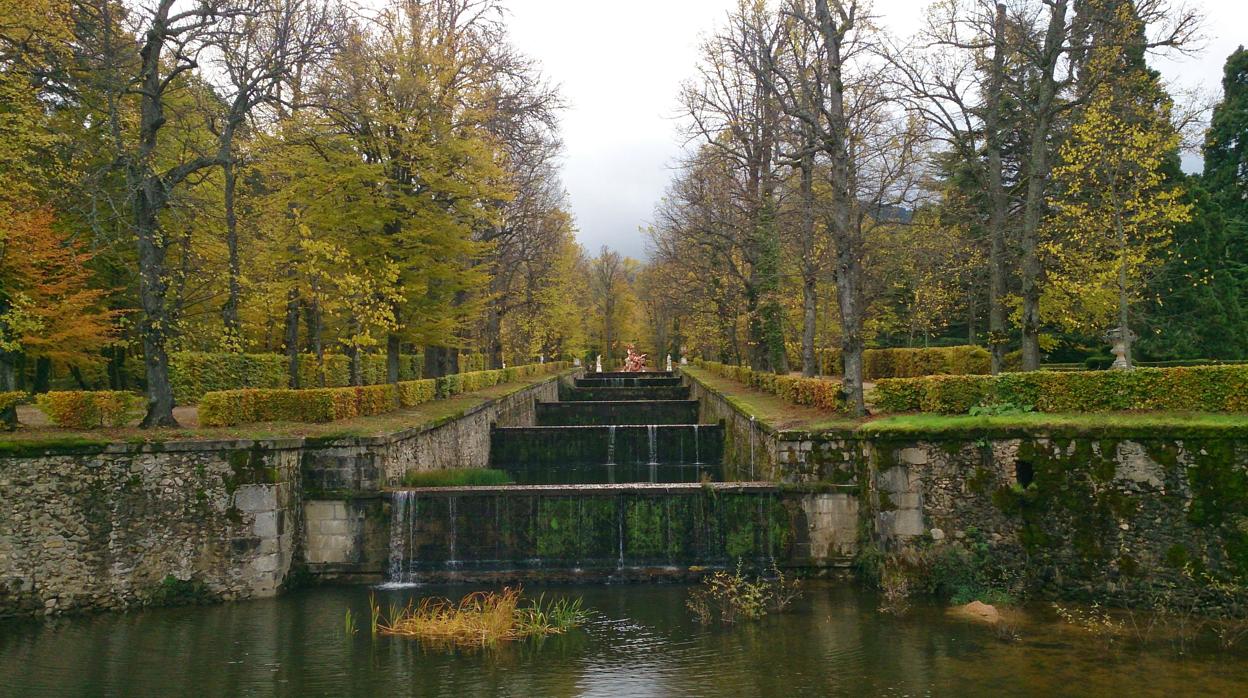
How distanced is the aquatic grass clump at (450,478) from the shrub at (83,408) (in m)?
5.77

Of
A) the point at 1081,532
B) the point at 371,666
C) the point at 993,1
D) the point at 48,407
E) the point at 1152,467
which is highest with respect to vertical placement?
the point at 993,1

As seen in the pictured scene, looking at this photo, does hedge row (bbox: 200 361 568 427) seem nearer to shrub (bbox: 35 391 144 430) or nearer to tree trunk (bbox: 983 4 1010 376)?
shrub (bbox: 35 391 144 430)

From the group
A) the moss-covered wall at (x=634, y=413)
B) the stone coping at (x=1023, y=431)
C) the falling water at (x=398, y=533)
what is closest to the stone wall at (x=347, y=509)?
the falling water at (x=398, y=533)

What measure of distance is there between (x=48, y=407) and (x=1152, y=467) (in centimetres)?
1912

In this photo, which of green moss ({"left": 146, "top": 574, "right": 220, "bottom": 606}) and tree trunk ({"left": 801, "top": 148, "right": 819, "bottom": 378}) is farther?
tree trunk ({"left": 801, "top": 148, "right": 819, "bottom": 378})

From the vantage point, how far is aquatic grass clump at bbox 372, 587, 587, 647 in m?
10.9

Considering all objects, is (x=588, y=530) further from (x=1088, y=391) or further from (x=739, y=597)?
(x=1088, y=391)

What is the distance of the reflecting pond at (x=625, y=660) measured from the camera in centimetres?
893

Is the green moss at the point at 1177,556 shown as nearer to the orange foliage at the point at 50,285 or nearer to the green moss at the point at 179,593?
the green moss at the point at 179,593

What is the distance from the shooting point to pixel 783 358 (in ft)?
92.1

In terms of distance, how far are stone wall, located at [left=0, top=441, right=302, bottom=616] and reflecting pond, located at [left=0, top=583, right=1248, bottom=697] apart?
1.78 feet

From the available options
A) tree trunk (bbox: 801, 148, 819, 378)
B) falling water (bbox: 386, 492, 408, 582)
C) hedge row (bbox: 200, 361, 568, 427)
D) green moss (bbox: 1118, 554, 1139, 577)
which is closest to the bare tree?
hedge row (bbox: 200, 361, 568, 427)

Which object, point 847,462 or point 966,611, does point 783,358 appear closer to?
point 847,462

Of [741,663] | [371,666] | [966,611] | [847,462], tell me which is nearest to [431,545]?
[371,666]
